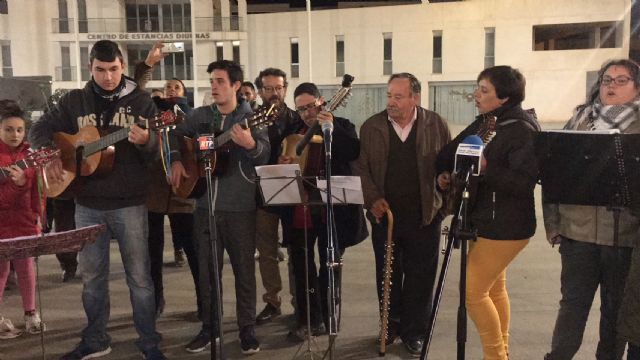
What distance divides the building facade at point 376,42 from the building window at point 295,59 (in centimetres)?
5

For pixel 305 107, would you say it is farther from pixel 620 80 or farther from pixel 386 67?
pixel 386 67

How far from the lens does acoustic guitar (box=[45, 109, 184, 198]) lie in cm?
374

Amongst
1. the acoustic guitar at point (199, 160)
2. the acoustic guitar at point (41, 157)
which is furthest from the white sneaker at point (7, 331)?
the acoustic guitar at point (199, 160)

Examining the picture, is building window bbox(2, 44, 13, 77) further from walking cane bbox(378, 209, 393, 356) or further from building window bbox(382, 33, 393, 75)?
walking cane bbox(378, 209, 393, 356)

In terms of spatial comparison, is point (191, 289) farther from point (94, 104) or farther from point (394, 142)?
point (394, 142)

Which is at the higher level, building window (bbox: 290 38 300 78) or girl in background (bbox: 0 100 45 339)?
building window (bbox: 290 38 300 78)

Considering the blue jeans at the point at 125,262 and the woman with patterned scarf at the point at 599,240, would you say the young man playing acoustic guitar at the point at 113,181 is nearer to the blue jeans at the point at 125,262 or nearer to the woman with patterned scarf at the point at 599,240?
the blue jeans at the point at 125,262

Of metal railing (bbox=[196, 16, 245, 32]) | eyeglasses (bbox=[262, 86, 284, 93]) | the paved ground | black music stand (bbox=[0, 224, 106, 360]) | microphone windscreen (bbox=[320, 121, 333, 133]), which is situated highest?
metal railing (bbox=[196, 16, 245, 32])

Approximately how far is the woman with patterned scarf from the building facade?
20.3 m

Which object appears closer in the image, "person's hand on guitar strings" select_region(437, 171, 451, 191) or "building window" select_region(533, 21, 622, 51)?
"person's hand on guitar strings" select_region(437, 171, 451, 191)

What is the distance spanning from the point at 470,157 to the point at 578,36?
31.0 metres

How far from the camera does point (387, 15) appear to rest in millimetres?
25922

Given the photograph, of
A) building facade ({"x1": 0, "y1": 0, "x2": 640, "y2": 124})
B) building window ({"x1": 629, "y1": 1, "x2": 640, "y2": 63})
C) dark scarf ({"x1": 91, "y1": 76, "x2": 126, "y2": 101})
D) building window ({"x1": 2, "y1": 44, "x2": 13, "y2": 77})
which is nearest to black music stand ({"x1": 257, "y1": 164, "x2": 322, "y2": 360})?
dark scarf ({"x1": 91, "y1": 76, "x2": 126, "y2": 101})

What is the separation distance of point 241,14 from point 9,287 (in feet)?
79.5
